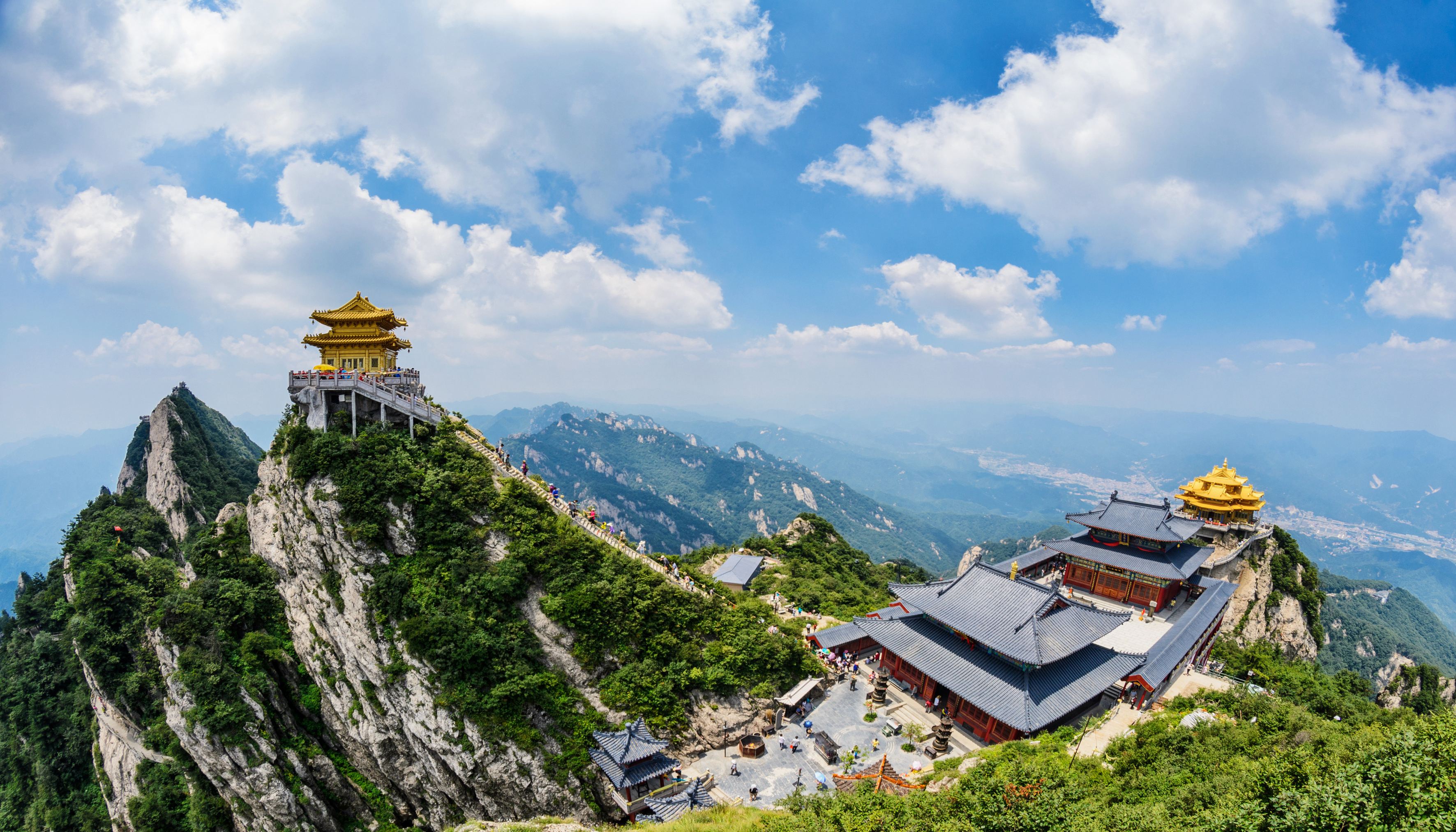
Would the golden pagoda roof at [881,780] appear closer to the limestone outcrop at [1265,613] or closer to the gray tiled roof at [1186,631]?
the gray tiled roof at [1186,631]

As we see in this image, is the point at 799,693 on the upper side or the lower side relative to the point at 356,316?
lower

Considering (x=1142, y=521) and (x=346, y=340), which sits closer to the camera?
(x=346, y=340)

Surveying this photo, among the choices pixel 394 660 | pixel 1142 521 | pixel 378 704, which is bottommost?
pixel 378 704

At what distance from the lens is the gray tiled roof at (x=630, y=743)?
21.5 m

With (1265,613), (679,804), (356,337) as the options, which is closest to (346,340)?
(356,337)

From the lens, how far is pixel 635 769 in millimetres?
21781

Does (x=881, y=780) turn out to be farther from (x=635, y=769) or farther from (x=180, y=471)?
(x=180, y=471)

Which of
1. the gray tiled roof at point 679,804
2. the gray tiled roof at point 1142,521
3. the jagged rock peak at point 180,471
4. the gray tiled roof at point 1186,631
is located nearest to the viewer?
the gray tiled roof at point 679,804

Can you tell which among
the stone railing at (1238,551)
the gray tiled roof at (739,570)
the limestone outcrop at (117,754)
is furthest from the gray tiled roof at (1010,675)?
the limestone outcrop at (117,754)

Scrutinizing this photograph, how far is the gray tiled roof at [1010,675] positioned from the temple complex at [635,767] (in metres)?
11.8

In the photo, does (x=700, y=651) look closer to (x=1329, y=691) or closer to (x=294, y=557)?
(x=294, y=557)

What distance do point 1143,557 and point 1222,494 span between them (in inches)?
505

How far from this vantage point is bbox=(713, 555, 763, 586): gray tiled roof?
4709 cm

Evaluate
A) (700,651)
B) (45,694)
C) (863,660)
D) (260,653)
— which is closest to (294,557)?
(260,653)
